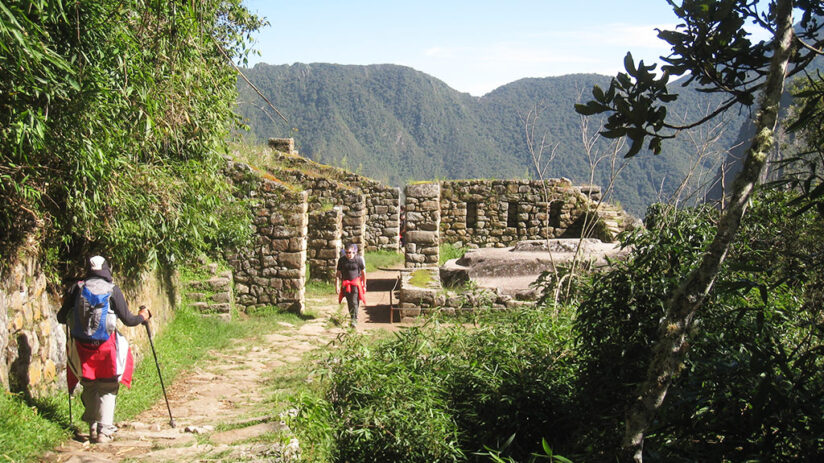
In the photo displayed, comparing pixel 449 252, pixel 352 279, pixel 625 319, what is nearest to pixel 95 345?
pixel 625 319

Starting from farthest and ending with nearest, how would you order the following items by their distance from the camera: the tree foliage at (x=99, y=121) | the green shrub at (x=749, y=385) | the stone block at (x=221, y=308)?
the stone block at (x=221, y=308), the tree foliage at (x=99, y=121), the green shrub at (x=749, y=385)

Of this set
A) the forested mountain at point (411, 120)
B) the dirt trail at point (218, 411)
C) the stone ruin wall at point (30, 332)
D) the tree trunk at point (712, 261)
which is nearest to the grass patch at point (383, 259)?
the dirt trail at point (218, 411)

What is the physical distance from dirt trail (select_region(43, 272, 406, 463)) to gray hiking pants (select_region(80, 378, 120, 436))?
0.55 feet

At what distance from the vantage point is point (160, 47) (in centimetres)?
616

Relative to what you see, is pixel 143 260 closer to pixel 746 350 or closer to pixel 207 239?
pixel 207 239

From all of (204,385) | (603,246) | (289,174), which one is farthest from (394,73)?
(204,385)

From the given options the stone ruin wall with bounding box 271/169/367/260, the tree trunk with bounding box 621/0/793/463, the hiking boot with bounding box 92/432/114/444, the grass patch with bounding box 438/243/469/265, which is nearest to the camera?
the tree trunk with bounding box 621/0/793/463

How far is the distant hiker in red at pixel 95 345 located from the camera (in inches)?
197

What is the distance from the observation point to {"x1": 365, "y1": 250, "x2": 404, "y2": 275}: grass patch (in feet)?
56.2

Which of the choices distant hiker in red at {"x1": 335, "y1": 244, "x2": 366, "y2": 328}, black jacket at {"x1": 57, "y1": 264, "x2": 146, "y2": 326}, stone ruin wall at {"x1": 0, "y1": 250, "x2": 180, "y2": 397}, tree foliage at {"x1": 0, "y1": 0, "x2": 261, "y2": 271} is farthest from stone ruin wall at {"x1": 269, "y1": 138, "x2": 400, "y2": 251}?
black jacket at {"x1": 57, "y1": 264, "x2": 146, "y2": 326}

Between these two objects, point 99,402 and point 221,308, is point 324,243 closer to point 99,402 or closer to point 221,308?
point 221,308

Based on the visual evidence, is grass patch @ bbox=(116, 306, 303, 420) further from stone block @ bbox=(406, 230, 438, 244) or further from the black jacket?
stone block @ bbox=(406, 230, 438, 244)

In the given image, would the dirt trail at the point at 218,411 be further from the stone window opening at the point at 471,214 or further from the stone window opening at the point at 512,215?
the stone window opening at the point at 512,215

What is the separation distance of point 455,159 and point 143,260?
45.6 meters
